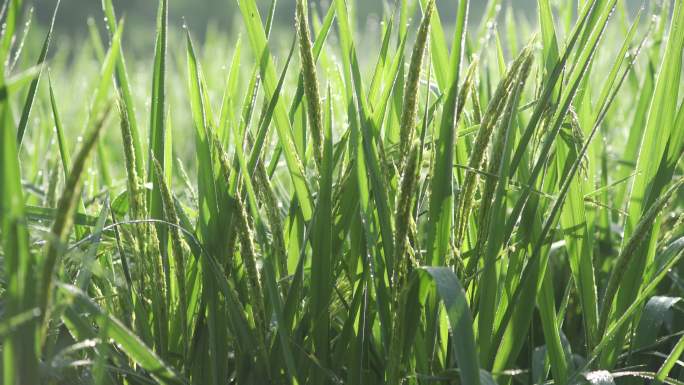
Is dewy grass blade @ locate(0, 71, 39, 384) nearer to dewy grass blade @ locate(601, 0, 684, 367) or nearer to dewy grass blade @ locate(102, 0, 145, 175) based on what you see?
dewy grass blade @ locate(102, 0, 145, 175)

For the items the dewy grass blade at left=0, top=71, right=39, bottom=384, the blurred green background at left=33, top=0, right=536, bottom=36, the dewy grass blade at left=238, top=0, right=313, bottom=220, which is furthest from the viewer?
the blurred green background at left=33, top=0, right=536, bottom=36

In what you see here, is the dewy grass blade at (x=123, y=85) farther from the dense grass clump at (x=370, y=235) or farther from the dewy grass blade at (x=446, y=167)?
the dewy grass blade at (x=446, y=167)

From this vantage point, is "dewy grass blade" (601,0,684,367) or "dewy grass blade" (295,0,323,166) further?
"dewy grass blade" (601,0,684,367)

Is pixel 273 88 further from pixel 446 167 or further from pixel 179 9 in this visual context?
pixel 179 9

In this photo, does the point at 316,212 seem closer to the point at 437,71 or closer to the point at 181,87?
the point at 437,71

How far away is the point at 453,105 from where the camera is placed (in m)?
0.67

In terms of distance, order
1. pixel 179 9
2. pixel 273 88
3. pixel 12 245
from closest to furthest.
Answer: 1. pixel 12 245
2. pixel 273 88
3. pixel 179 9

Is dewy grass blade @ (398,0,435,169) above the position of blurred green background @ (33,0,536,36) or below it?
below

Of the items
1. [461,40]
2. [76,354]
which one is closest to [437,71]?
[461,40]

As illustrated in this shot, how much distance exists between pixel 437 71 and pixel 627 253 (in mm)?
312

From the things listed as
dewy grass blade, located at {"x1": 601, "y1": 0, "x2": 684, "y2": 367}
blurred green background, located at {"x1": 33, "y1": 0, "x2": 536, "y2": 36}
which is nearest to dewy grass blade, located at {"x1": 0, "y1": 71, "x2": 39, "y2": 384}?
dewy grass blade, located at {"x1": 601, "y1": 0, "x2": 684, "y2": 367}

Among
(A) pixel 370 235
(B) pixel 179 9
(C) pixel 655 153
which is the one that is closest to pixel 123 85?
(A) pixel 370 235

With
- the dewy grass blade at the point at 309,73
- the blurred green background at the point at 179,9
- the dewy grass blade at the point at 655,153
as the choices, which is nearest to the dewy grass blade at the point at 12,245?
the dewy grass blade at the point at 309,73

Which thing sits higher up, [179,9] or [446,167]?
[179,9]
